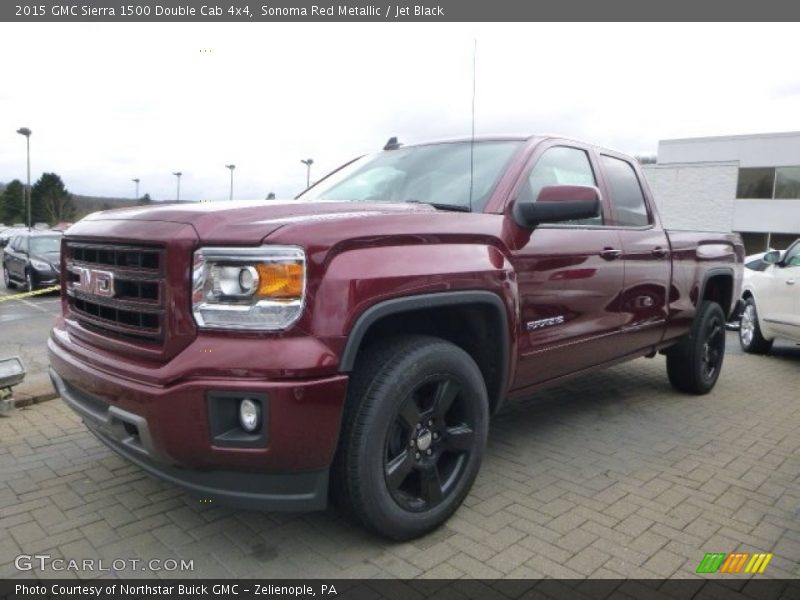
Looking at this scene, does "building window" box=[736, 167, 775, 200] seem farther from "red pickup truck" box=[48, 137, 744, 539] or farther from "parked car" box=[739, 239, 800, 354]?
"red pickup truck" box=[48, 137, 744, 539]

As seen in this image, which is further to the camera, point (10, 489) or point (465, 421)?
point (10, 489)

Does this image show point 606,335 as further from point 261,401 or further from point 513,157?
point 261,401

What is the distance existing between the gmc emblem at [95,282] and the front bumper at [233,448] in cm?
38

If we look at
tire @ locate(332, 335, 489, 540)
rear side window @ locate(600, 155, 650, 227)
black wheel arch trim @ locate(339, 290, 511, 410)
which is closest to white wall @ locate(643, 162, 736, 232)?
rear side window @ locate(600, 155, 650, 227)

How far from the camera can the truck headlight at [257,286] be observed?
7.53 ft

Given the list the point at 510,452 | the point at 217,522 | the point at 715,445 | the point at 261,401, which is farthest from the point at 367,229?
the point at 715,445

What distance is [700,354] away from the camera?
5.50 meters

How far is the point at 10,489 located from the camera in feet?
10.8

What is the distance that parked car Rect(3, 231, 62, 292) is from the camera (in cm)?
1422

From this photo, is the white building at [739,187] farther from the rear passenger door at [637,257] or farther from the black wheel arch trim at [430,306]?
the black wheel arch trim at [430,306]

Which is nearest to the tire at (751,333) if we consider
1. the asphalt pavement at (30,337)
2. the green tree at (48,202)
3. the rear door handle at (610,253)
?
the rear door handle at (610,253)

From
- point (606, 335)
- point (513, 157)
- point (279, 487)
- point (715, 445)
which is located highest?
point (513, 157)

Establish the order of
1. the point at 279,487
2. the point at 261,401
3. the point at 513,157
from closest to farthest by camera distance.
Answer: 1. the point at 261,401
2. the point at 279,487
3. the point at 513,157
